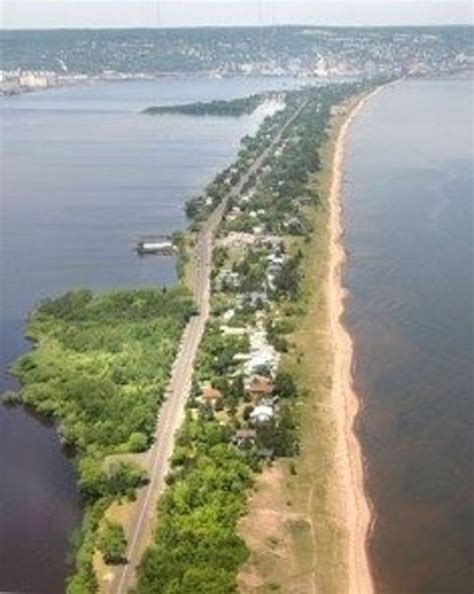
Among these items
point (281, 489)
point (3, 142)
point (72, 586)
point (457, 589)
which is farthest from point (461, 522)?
point (3, 142)

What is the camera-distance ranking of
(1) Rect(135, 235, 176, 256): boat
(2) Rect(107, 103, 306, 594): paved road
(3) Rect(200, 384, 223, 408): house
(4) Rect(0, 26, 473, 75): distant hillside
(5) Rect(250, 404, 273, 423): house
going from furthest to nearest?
(4) Rect(0, 26, 473, 75): distant hillside → (1) Rect(135, 235, 176, 256): boat → (3) Rect(200, 384, 223, 408): house → (5) Rect(250, 404, 273, 423): house → (2) Rect(107, 103, 306, 594): paved road

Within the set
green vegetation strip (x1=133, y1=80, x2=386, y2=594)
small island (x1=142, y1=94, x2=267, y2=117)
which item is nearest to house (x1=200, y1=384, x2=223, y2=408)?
green vegetation strip (x1=133, y1=80, x2=386, y2=594)

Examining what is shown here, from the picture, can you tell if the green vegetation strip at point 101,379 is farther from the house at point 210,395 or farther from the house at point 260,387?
the house at point 260,387

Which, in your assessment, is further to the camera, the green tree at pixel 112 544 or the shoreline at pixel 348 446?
the shoreline at pixel 348 446

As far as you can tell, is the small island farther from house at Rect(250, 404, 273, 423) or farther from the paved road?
house at Rect(250, 404, 273, 423)

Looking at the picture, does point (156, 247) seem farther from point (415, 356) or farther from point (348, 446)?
point (348, 446)

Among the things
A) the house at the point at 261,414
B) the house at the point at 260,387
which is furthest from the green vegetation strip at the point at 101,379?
the house at the point at 261,414

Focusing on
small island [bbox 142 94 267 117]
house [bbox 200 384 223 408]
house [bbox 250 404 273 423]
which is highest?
house [bbox 250 404 273 423]
